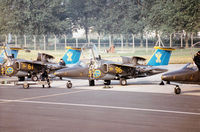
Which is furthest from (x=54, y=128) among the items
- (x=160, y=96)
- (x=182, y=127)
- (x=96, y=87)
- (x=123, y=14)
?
(x=123, y=14)

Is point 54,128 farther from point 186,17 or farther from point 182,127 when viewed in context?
point 186,17

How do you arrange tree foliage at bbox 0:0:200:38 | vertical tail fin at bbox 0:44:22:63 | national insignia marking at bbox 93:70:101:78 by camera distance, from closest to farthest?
national insignia marking at bbox 93:70:101:78
vertical tail fin at bbox 0:44:22:63
tree foliage at bbox 0:0:200:38

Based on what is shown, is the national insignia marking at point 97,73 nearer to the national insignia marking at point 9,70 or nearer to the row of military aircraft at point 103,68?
the row of military aircraft at point 103,68

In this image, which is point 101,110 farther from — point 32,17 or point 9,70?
point 32,17

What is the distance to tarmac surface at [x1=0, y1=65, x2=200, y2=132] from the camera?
12.8 m

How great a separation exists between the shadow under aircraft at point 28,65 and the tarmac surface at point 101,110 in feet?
14.6

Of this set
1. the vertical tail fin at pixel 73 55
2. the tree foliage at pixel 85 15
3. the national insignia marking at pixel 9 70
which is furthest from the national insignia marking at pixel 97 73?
the tree foliage at pixel 85 15

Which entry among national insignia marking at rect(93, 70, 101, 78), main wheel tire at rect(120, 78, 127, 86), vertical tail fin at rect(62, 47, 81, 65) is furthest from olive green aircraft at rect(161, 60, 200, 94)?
vertical tail fin at rect(62, 47, 81, 65)

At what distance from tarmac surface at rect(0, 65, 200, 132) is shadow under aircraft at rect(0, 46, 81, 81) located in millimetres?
4438

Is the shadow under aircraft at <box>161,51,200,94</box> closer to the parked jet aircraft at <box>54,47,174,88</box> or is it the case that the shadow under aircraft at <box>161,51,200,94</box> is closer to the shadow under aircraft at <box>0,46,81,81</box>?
the parked jet aircraft at <box>54,47,174,88</box>

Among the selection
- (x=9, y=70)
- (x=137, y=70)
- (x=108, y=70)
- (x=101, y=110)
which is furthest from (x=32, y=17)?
(x=101, y=110)

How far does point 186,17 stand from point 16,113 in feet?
155

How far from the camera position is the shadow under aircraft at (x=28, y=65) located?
28359 millimetres

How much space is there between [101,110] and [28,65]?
14238 millimetres
